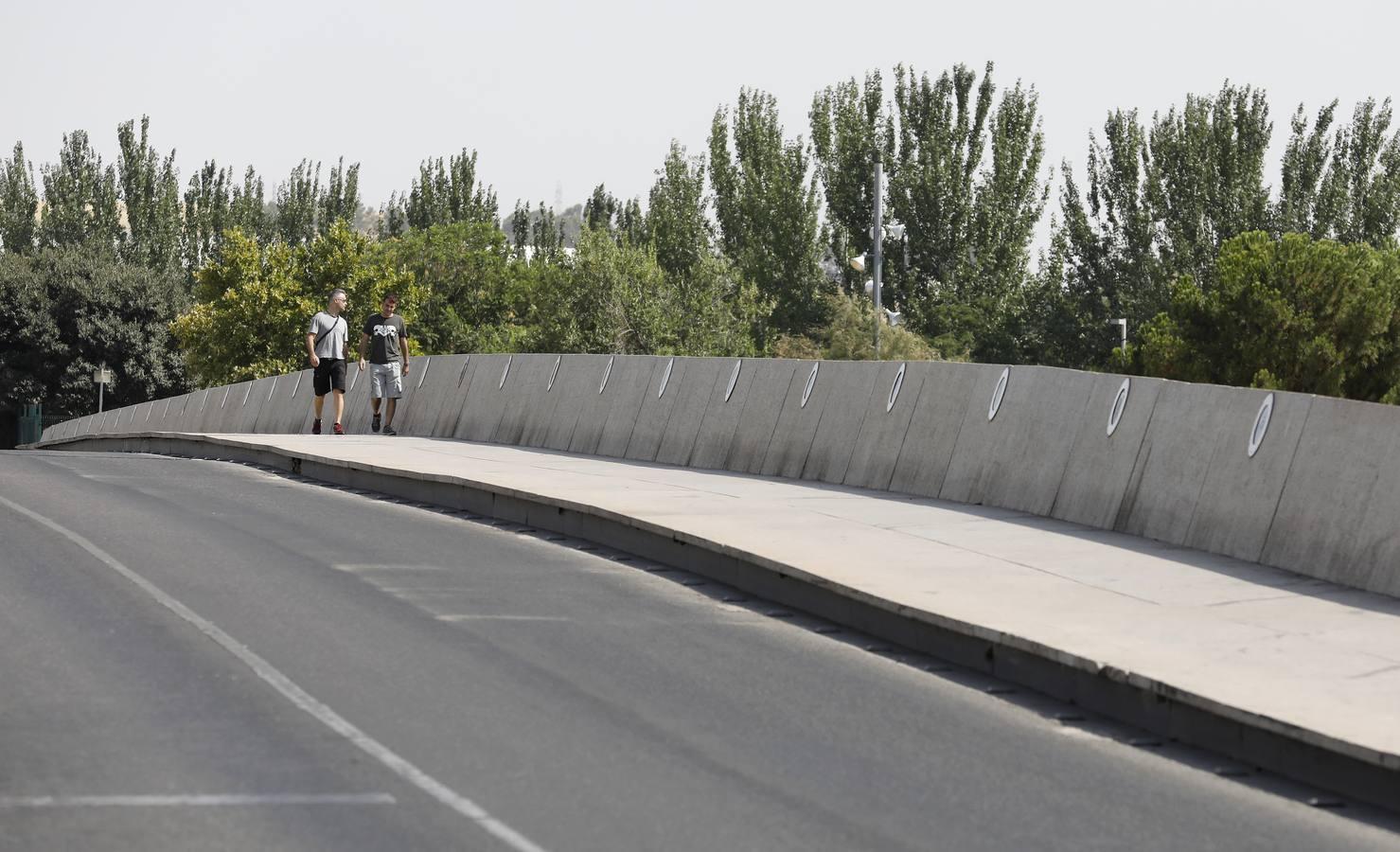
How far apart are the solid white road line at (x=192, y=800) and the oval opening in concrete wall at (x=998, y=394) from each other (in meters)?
9.16

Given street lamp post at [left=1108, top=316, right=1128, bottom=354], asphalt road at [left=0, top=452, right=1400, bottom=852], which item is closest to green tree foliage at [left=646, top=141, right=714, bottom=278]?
A: street lamp post at [left=1108, top=316, right=1128, bottom=354]

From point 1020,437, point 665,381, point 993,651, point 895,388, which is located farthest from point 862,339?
point 993,651

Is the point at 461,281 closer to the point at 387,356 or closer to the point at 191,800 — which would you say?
the point at 387,356

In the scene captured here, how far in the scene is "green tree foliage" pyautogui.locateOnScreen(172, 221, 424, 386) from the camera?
2562 inches

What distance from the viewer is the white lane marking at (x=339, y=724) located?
5707 millimetres

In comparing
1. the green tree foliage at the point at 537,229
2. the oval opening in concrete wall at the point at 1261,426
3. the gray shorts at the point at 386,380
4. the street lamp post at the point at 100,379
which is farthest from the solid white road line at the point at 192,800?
the green tree foliage at the point at 537,229

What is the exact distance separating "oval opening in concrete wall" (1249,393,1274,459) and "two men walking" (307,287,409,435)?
13.5m

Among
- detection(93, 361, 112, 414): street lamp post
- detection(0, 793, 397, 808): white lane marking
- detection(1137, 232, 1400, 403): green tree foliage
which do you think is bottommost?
detection(93, 361, 112, 414): street lamp post

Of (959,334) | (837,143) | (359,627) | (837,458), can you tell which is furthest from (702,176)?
(359,627)

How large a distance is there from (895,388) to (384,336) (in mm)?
9809

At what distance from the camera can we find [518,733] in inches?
275

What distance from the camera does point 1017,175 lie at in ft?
206

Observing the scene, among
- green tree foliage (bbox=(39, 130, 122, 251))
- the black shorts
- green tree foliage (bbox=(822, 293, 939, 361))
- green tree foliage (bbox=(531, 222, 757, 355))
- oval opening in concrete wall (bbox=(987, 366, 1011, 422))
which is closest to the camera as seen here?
oval opening in concrete wall (bbox=(987, 366, 1011, 422))

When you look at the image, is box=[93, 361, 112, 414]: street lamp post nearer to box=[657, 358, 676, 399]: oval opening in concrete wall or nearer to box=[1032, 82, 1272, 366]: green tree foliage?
box=[1032, 82, 1272, 366]: green tree foliage
